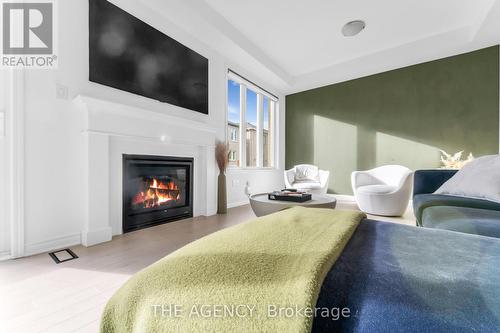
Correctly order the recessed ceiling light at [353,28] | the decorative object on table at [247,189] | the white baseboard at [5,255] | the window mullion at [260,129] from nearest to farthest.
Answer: the white baseboard at [5,255]
the recessed ceiling light at [353,28]
the decorative object on table at [247,189]
the window mullion at [260,129]

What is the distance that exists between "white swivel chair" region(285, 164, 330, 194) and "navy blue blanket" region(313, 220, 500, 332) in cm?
315

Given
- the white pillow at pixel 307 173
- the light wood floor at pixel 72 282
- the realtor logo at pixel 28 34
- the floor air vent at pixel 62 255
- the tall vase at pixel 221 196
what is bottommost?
the light wood floor at pixel 72 282

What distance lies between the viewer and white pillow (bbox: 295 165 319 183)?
4.37 meters

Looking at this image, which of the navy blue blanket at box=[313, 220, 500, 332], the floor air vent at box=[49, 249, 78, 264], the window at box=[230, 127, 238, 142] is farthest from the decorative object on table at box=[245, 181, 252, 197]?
the navy blue blanket at box=[313, 220, 500, 332]

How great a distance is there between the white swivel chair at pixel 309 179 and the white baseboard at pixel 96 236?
9.01 ft

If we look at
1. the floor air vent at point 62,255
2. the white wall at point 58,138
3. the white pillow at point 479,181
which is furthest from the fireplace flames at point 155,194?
the white pillow at point 479,181

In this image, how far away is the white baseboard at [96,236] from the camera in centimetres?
188

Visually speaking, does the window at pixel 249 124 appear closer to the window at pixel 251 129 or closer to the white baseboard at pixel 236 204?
the window at pixel 251 129

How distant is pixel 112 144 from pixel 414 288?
7.87ft

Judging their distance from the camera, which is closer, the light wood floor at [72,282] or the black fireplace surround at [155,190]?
the light wood floor at [72,282]

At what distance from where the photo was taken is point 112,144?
2148mm

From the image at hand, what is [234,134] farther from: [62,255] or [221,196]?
[62,255]

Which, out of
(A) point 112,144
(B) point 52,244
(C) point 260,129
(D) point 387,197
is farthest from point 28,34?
(D) point 387,197

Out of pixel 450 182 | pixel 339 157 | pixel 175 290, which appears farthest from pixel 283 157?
pixel 175 290
